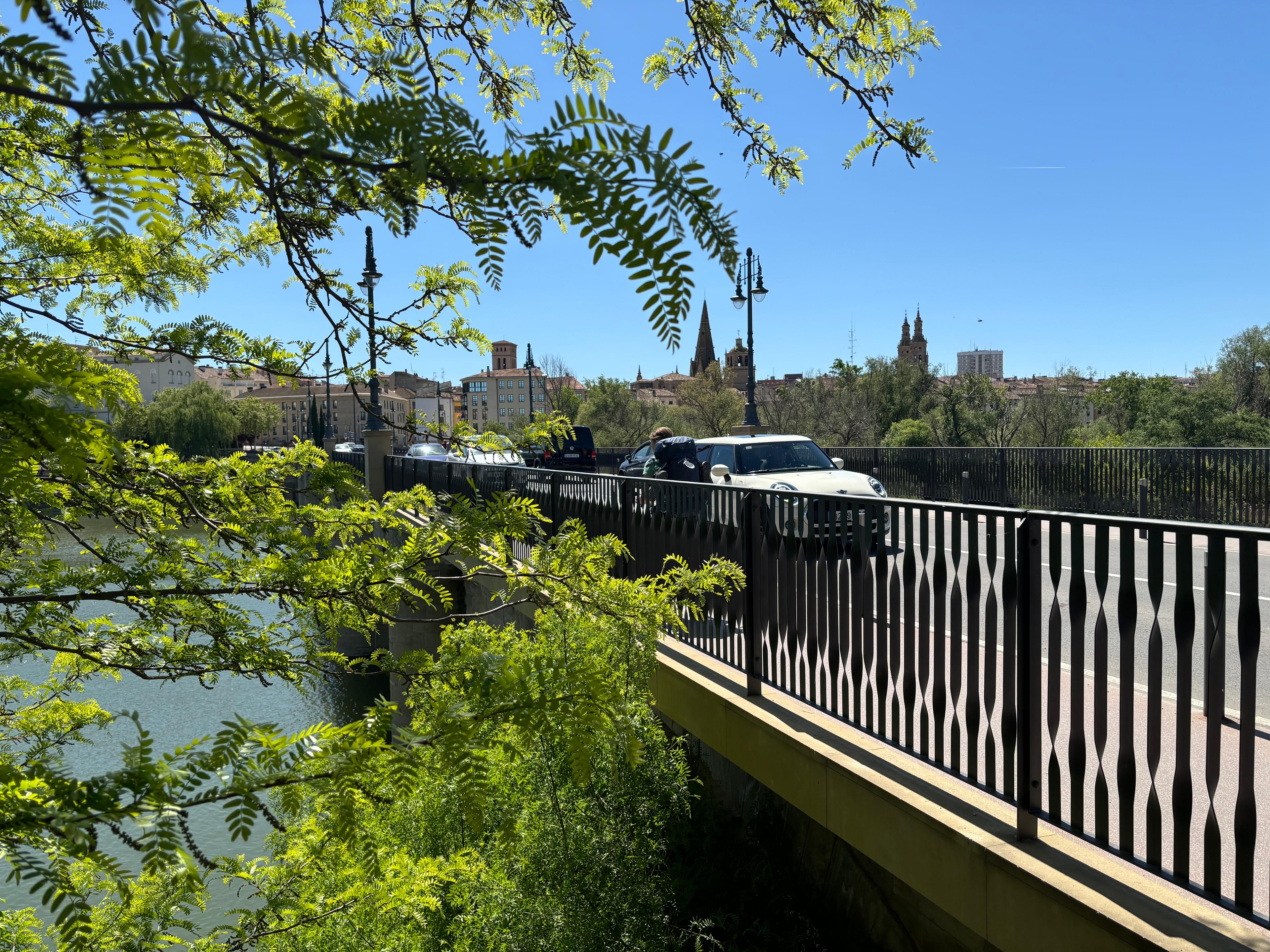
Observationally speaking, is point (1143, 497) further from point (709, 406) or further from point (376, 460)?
point (709, 406)

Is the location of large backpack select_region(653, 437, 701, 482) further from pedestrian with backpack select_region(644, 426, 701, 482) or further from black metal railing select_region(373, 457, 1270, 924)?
black metal railing select_region(373, 457, 1270, 924)

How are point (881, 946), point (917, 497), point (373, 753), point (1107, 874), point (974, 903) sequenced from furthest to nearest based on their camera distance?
point (917, 497) < point (881, 946) < point (974, 903) < point (1107, 874) < point (373, 753)

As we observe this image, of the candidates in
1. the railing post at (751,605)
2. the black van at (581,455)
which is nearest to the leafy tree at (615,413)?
the black van at (581,455)

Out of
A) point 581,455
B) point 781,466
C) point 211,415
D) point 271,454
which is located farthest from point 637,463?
point 211,415

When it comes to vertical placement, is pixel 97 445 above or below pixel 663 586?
above

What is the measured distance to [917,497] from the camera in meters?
24.6

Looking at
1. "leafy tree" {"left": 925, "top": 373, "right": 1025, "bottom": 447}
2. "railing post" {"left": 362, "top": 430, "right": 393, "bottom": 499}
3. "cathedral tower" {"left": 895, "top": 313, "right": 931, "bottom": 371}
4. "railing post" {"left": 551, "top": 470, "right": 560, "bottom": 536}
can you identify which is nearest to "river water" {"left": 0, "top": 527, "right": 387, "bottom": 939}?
"railing post" {"left": 362, "top": 430, "right": 393, "bottom": 499}

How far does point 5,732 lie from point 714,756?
4437 millimetres

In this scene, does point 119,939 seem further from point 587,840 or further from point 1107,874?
point 1107,874

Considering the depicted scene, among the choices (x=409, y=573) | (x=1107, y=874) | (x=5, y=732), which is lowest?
(x=1107, y=874)

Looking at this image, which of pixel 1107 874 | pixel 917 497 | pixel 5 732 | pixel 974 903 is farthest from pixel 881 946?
pixel 917 497

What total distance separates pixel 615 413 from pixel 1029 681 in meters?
68.7

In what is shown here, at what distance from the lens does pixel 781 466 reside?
13.2 metres

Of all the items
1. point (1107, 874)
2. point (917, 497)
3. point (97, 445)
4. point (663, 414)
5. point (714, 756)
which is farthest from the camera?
point (663, 414)
